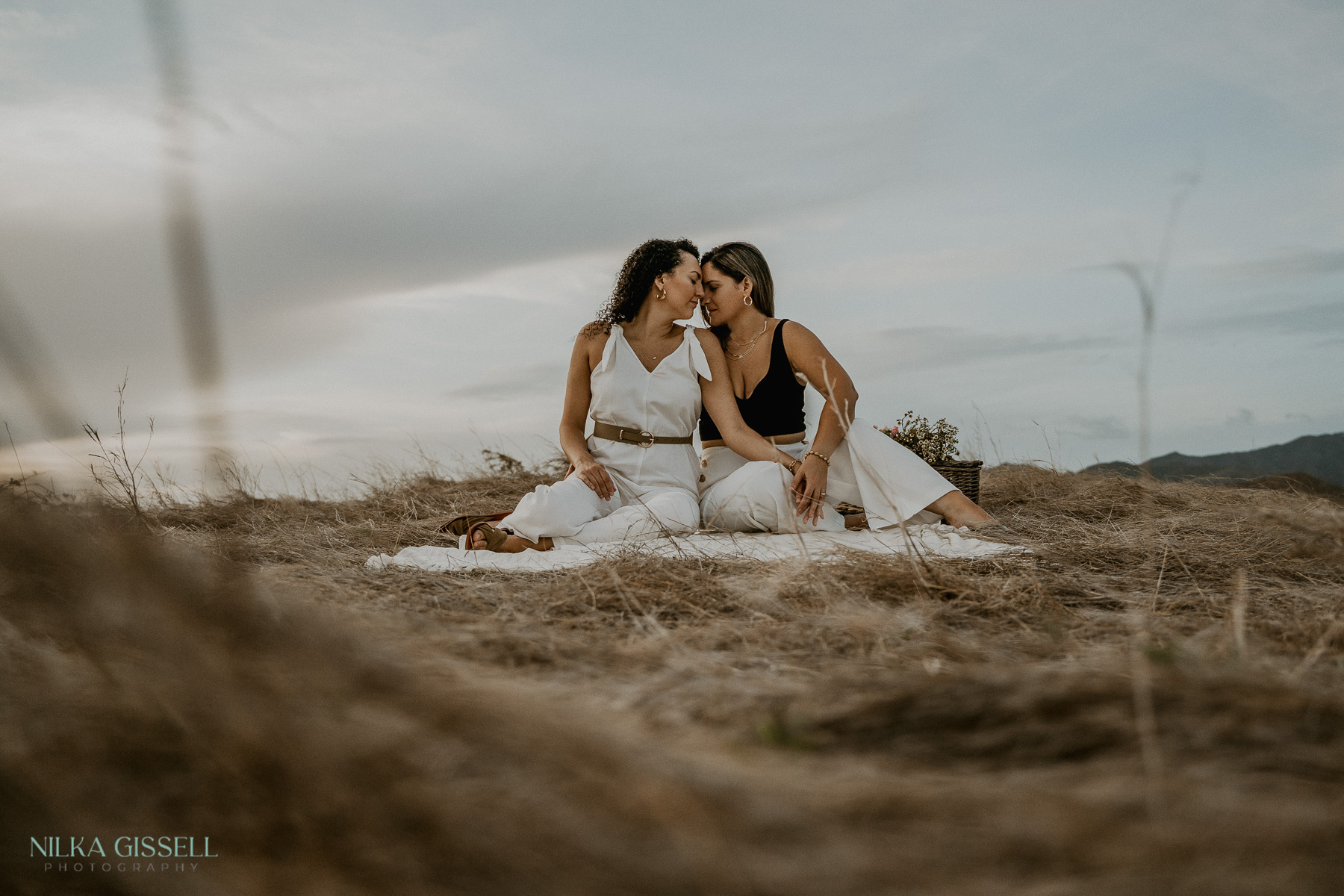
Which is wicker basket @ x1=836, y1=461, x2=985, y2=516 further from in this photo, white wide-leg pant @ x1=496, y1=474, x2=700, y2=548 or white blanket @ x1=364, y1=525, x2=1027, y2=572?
white wide-leg pant @ x1=496, y1=474, x2=700, y2=548

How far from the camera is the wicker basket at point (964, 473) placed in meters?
5.69

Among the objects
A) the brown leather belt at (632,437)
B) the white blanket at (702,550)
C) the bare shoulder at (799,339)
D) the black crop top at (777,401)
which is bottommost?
the white blanket at (702,550)

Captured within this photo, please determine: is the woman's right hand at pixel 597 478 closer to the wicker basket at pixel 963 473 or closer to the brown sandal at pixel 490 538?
the brown sandal at pixel 490 538

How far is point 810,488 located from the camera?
4203mm

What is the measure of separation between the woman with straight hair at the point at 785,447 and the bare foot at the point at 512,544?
1.00m

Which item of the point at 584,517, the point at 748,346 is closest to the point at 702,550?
the point at 584,517

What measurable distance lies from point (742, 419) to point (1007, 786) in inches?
147

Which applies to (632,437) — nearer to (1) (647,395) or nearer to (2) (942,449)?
(1) (647,395)

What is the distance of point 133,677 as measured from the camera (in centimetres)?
128

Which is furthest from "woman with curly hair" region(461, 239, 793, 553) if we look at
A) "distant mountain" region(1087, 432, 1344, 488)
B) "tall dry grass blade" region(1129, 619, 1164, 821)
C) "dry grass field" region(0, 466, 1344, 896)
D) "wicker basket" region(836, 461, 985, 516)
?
"distant mountain" region(1087, 432, 1344, 488)

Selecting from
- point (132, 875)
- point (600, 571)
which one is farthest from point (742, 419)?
point (132, 875)

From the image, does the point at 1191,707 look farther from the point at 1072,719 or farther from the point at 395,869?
the point at 395,869

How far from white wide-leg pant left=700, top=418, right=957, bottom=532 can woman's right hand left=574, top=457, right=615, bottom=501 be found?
60 centimetres

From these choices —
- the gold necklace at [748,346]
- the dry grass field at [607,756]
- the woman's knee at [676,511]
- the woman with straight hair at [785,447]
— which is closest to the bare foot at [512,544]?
the woman's knee at [676,511]
